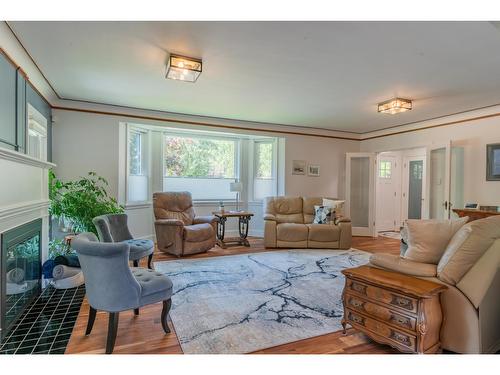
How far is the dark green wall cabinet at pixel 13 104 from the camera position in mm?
2512

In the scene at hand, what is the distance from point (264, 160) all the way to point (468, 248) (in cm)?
509

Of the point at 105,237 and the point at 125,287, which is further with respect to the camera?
the point at 105,237

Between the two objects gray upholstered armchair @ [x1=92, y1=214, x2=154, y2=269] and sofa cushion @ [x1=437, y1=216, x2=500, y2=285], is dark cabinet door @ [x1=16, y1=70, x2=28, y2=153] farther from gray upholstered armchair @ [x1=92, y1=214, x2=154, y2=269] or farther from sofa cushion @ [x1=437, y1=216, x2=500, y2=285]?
sofa cushion @ [x1=437, y1=216, x2=500, y2=285]

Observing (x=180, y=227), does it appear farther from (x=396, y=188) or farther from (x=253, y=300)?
(x=396, y=188)

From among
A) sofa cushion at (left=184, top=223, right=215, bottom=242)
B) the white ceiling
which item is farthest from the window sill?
the white ceiling

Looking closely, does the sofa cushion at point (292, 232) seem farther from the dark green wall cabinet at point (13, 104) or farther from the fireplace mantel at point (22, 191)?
the dark green wall cabinet at point (13, 104)

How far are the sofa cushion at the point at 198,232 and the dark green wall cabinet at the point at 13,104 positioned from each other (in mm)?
2336

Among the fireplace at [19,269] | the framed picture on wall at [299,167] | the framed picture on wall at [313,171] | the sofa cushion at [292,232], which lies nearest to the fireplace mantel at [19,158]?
the fireplace at [19,269]

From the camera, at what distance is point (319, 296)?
3010mm

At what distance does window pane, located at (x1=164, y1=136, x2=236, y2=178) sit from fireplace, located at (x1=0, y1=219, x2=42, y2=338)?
3171mm
